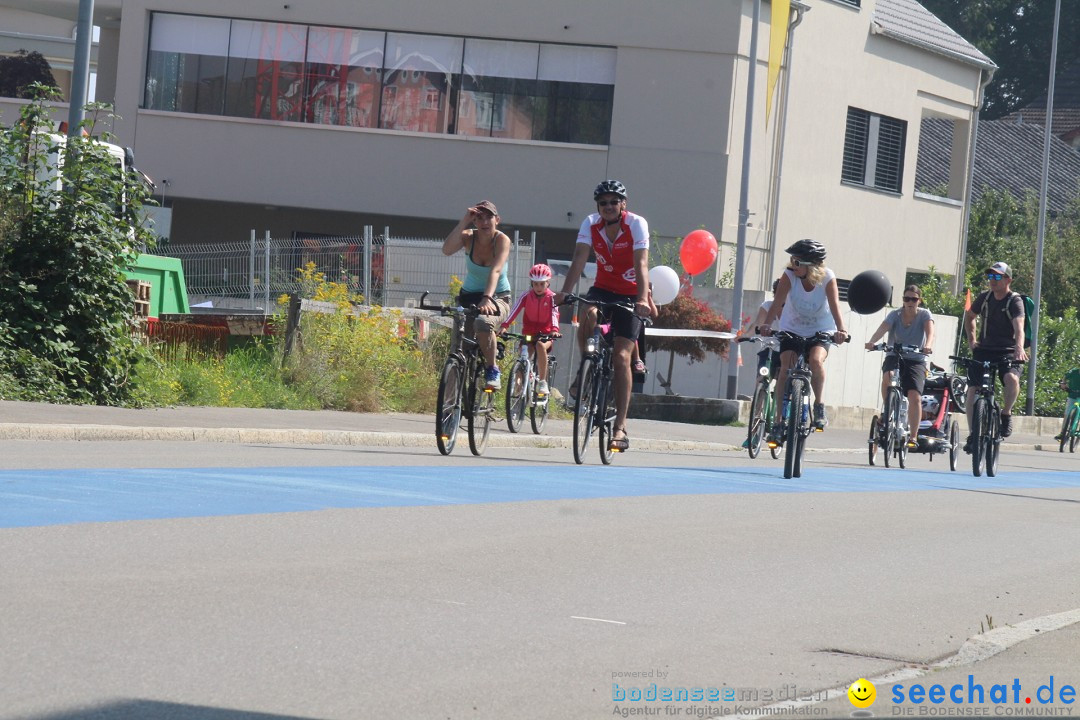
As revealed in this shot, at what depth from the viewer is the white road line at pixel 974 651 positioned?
A: 4816mm

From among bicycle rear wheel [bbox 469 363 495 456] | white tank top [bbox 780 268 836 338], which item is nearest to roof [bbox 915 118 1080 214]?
white tank top [bbox 780 268 836 338]

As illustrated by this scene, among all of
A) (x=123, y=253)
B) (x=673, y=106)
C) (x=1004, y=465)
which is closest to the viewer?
(x=123, y=253)

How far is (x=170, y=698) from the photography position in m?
4.36

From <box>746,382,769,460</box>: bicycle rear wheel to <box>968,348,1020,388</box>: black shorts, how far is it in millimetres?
2125

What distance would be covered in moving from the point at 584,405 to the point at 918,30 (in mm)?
28571

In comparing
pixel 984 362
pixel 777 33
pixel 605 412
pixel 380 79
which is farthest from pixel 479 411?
pixel 380 79

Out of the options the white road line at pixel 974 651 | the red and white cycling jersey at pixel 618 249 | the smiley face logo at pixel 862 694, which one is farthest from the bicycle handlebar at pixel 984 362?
the smiley face logo at pixel 862 694

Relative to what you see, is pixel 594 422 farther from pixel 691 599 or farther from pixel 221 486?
pixel 691 599

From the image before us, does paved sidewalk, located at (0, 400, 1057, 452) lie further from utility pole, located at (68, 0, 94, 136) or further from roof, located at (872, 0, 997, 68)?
roof, located at (872, 0, 997, 68)

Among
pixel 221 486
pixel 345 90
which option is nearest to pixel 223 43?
pixel 345 90

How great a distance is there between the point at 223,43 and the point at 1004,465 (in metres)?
19.8

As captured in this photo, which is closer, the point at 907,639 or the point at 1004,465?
the point at 907,639

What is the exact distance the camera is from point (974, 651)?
589 centimetres

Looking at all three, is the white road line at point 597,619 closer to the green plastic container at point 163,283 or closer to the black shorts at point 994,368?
the black shorts at point 994,368
